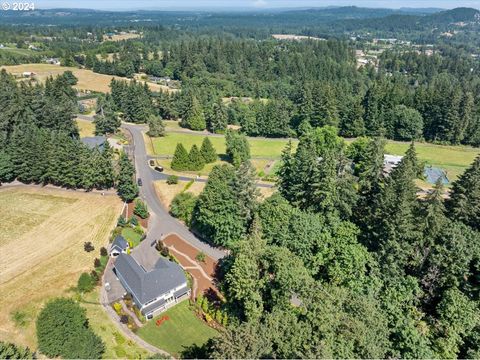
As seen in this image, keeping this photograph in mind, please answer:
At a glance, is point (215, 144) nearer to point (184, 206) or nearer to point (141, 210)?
point (184, 206)

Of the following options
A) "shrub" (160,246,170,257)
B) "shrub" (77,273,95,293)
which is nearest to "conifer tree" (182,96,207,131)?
"shrub" (160,246,170,257)

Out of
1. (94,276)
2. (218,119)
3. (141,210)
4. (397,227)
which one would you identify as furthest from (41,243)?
(218,119)

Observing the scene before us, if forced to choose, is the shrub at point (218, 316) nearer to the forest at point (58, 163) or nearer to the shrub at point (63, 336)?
the shrub at point (63, 336)

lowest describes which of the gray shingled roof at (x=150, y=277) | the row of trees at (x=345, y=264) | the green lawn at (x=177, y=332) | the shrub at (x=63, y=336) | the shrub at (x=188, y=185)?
the green lawn at (x=177, y=332)

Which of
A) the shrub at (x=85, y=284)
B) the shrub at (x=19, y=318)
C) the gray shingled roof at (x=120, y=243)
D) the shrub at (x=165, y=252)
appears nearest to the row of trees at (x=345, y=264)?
the shrub at (x=165, y=252)

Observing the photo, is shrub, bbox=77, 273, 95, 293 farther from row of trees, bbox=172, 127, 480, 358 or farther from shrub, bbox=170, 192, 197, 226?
shrub, bbox=170, 192, 197, 226

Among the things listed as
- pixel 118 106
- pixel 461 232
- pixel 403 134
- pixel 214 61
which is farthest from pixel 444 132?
pixel 214 61
